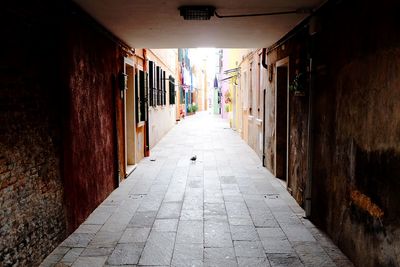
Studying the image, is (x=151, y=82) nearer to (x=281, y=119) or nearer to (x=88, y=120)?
(x=281, y=119)

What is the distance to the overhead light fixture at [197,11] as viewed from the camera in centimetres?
549

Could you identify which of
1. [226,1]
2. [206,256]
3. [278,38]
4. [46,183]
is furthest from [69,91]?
[278,38]

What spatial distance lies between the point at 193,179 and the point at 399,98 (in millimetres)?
5891

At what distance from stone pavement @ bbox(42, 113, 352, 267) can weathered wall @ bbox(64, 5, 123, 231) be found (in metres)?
0.34

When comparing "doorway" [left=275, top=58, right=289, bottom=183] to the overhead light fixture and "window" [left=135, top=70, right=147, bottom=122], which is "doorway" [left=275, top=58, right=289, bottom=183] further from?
"window" [left=135, top=70, right=147, bottom=122]

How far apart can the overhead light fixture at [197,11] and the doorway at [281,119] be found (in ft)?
10.0

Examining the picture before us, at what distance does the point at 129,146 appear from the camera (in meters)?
10.1

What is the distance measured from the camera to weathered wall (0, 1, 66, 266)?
363 centimetres

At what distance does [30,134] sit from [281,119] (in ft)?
18.8

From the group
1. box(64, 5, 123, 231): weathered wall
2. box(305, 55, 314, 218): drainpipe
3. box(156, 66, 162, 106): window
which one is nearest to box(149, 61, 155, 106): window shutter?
box(156, 66, 162, 106): window

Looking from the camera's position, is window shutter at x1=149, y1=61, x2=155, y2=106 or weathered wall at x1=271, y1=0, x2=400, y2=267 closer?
weathered wall at x1=271, y1=0, x2=400, y2=267

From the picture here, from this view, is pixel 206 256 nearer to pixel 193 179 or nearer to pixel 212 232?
pixel 212 232

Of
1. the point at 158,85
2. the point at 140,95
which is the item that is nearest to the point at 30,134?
the point at 140,95

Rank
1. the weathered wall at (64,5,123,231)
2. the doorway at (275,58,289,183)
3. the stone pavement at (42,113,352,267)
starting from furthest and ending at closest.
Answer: the doorway at (275,58,289,183), the weathered wall at (64,5,123,231), the stone pavement at (42,113,352,267)
